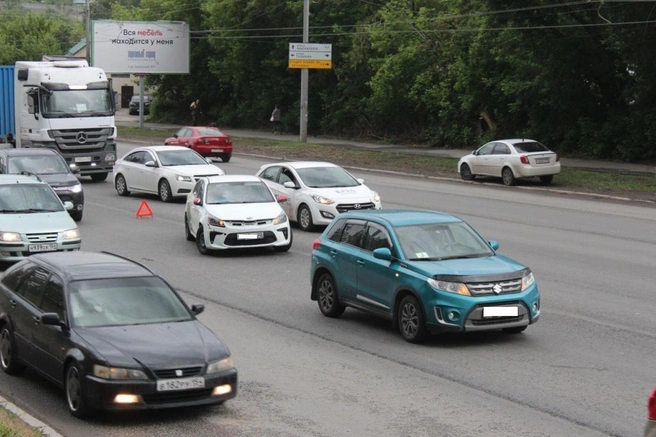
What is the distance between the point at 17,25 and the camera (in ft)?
383

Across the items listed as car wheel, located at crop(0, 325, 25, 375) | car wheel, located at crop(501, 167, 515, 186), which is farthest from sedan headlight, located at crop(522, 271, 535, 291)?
car wheel, located at crop(501, 167, 515, 186)

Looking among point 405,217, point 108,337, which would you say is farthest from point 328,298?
point 108,337

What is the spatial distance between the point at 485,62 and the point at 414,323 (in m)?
37.8

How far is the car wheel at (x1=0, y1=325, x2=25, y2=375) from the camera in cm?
1134

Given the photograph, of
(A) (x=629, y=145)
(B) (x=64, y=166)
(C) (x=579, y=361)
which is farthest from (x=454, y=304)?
(A) (x=629, y=145)

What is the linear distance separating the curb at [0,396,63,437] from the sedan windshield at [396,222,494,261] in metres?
5.60

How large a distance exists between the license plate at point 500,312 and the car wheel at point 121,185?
21.4m

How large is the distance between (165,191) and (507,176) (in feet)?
40.8

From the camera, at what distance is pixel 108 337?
32.5 feet

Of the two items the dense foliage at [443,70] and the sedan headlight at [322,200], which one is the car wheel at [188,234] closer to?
the sedan headlight at [322,200]

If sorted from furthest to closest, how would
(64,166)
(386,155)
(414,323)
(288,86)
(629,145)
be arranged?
(288,86) → (386,155) → (629,145) → (64,166) → (414,323)

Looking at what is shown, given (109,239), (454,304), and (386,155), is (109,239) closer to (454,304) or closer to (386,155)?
(454,304)

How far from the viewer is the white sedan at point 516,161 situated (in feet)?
118

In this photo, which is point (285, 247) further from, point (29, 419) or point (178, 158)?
point (29, 419)
